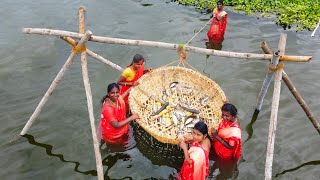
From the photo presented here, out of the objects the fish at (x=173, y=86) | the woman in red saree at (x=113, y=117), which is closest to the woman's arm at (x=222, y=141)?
the woman in red saree at (x=113, y=117)

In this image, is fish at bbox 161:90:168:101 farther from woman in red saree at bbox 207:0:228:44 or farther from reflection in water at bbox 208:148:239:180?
woman in red saree at bbox 207:0:228:44

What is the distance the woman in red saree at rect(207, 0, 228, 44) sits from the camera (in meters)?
12.8

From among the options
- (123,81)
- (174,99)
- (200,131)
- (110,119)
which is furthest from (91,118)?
(174,99)

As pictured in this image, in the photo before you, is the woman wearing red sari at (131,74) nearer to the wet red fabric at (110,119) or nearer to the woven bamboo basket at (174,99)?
the woven bamboo basket at (174,99)

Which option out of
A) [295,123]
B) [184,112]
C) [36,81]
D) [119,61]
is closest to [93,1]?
[119,61]

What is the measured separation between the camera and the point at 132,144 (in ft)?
28.1

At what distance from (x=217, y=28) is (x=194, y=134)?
779 centimetres

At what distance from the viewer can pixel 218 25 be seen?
516 inches

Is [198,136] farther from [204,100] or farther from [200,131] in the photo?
[204,100]

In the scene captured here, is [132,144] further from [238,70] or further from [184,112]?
[238,70]

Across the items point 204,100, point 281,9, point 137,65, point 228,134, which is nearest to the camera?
point 228,134

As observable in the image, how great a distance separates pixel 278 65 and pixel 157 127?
3.28 metres

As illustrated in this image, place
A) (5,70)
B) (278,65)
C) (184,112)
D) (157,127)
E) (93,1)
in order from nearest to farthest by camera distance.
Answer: (278,65), (157,127), (184,112), (5,70), (93,1)

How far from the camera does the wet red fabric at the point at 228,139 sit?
6809mm
